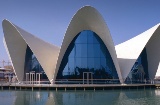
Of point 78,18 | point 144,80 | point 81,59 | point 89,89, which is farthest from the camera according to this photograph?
point 144,80

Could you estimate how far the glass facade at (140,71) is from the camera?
29397 millimetres

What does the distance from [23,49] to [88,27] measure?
8.03 meters

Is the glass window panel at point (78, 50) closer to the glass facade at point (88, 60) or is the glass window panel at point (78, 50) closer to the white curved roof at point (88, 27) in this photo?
the glass facade at point (88, 60)

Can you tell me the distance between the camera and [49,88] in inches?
973

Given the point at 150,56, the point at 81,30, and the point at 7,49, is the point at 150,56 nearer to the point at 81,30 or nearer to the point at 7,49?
the point at 81,30

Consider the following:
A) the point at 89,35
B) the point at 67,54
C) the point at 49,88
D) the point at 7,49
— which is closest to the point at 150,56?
the point at 89,35

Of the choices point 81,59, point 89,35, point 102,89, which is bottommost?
point 102,89

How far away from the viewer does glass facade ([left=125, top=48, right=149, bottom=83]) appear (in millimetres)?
29397

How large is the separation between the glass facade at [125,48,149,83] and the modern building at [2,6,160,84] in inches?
4.6

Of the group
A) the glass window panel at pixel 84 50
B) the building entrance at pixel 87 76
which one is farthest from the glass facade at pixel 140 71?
the glass window panel at pixel 84 50

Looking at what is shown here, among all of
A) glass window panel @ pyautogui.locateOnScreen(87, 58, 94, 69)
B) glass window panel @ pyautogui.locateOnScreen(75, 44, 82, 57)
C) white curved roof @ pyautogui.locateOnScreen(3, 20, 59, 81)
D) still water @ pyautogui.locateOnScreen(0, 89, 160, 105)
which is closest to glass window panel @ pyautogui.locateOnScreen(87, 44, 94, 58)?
glass window panel @ pyautogui.locateOnScreen(87, 58, 94, 69)

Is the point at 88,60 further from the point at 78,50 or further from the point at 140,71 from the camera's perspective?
the point at 140,71

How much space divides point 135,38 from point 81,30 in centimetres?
738

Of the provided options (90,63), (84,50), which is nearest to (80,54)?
(84,50)
